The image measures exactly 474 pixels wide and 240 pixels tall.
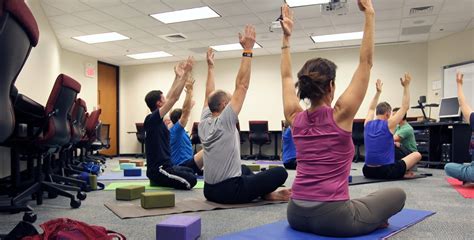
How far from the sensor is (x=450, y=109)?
676 centimetres

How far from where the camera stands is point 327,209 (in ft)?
5.75

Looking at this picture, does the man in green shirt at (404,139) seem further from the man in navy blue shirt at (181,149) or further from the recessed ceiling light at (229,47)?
the recessed ceiling light at (229,47)

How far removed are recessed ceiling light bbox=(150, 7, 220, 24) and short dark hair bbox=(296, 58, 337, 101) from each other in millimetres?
4765

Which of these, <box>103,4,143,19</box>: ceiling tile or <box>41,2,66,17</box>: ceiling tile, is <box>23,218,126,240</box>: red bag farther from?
<box>41,2,66,17</box>: ceiling tile

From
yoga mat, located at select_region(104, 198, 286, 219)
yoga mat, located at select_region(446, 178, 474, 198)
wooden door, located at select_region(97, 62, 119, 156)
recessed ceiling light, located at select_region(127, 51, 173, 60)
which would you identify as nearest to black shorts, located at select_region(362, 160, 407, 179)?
yoga mat, located at select_region(446, 178, 474, 198)

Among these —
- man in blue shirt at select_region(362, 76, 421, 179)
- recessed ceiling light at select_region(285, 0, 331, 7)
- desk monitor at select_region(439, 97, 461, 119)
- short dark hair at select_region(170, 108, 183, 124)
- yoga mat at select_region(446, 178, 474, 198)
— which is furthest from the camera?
desk monitor at select_region(439, 97, 461, 119)

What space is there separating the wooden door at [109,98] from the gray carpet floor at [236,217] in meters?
7.91

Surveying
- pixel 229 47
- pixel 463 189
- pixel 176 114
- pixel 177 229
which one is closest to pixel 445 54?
pixel 229 47

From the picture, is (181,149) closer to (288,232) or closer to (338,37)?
(288,232)

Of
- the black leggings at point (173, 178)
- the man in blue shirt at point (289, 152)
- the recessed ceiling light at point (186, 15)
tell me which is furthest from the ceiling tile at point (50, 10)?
the man in blue shirt at point (289, 152)

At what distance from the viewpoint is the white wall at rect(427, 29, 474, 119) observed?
769cm

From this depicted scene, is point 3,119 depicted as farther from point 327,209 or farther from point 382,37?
point 382,37

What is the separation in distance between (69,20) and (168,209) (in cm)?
543

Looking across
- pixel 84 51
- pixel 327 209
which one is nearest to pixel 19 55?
pixel 327 209
